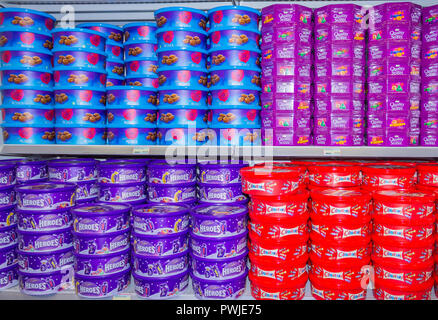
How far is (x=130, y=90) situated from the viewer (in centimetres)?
151

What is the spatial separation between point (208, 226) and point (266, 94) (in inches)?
30.8

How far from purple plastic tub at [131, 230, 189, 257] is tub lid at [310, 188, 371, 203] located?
717 mm

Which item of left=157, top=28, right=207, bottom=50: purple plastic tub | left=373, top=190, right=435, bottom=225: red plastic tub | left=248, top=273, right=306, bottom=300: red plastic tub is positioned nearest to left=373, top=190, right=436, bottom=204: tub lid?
left=373, top=190, right=435, bottom=225: red plastic tub

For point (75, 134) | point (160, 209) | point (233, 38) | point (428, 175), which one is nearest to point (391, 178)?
point (428, 175)

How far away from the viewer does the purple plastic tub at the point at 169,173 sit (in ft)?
5.00

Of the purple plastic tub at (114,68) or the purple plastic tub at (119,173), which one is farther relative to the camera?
the purple plastic tub at (114,68)

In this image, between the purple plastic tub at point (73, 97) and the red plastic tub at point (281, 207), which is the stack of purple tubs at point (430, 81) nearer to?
the red plastic tub at point (281, 207)

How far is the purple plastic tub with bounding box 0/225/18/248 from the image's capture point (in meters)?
1.50

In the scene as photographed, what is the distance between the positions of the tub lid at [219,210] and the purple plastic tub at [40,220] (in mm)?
708

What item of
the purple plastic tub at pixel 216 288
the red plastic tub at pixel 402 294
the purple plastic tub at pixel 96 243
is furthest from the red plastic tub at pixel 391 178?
the purple plastic tub at pixel 96 243

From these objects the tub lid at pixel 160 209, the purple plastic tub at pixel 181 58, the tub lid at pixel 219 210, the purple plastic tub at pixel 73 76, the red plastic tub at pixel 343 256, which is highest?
the purple plastic tub at pixel 181 58

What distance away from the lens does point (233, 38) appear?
59.1 inches

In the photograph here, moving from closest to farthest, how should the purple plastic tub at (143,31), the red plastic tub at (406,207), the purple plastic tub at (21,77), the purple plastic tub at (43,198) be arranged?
the red plastic tub at (406,207) → the purple plastic tub at (43,198) → the purple plastic tub at (21,77) → the purple plastic tub at (143,31)
